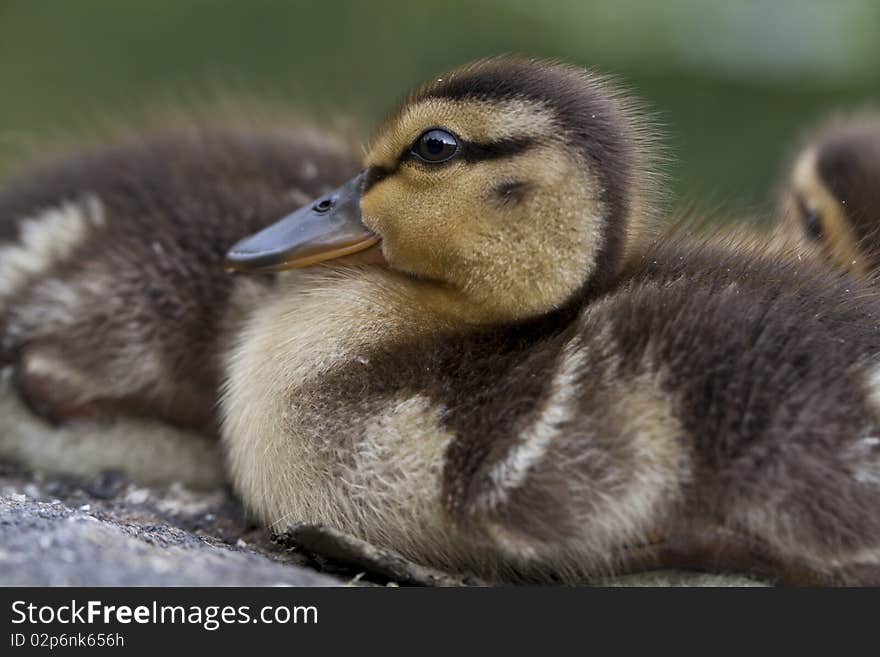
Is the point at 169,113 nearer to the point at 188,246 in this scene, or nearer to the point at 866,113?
the point at 188,246

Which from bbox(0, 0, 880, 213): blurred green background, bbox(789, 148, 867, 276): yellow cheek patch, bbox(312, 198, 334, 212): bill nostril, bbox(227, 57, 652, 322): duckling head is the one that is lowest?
bbox(0, 0, 880, 213): blurred green background

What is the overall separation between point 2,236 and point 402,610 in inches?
56.2

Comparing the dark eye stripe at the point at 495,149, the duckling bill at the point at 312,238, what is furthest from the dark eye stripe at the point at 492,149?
the duckling bill at the point at 312,238

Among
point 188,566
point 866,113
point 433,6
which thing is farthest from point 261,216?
point 433,6

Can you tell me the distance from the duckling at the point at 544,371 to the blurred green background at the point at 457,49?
2939 mm

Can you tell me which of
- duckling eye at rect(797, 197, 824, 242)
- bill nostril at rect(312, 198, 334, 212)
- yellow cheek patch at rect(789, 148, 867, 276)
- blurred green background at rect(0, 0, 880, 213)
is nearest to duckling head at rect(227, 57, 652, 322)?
bill nostril at rect(312, 198, 334, 212)

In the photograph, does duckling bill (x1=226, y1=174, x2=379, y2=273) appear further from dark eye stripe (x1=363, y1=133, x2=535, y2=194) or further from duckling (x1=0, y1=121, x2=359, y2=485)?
duckling (x1=0, y1=121, x2=359, y2=485)

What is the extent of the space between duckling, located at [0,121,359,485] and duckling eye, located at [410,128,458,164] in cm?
61

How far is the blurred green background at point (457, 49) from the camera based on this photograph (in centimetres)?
476

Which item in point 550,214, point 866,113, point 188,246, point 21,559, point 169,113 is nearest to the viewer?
point 21,559

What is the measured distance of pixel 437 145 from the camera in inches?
69.0

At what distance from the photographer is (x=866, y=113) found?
304 cm

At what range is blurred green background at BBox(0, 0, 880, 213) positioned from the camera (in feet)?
15.6

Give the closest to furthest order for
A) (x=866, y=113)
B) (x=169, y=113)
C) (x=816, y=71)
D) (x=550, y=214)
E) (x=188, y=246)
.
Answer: (x=550, y=214) < (x=188, y=246) < (x=169, y=113) < (x=866, y=113) < (x=816, y=71)
